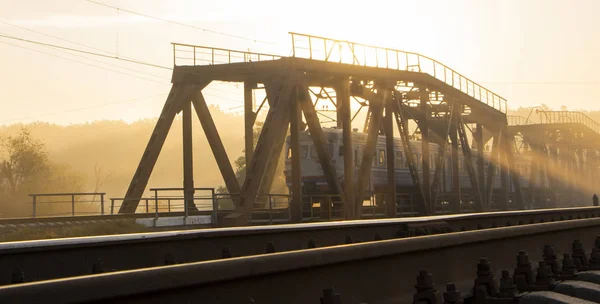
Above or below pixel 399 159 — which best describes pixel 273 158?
below

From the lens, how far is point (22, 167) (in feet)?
299

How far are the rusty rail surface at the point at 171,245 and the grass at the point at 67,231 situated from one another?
15.2 m

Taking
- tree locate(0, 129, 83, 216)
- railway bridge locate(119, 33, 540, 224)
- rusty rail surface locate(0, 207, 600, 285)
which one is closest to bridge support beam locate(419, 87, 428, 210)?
railway bridge locate(119, 33, 540, 224)

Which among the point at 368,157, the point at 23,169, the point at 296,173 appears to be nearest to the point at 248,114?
the point at 368,157

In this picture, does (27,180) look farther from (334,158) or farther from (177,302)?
(177,302)

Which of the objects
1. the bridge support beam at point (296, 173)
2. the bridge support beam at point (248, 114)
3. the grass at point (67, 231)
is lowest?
the grass at point (67, 231)

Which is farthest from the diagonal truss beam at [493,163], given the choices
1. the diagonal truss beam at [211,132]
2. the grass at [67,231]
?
the grass at [67,231]

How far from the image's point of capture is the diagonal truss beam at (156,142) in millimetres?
32125

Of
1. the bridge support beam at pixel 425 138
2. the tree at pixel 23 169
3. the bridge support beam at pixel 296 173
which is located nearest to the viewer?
the bridge support beam at pixel 296 173

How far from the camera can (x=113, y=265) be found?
7652 mm

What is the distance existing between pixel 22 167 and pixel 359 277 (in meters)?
89.6

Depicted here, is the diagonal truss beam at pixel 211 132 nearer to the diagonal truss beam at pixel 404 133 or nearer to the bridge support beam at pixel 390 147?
the bridge support beam at pixel 390 147

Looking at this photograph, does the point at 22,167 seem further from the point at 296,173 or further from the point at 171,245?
the point at 171,245

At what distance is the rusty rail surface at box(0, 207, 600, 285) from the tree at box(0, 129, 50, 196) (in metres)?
84.8
